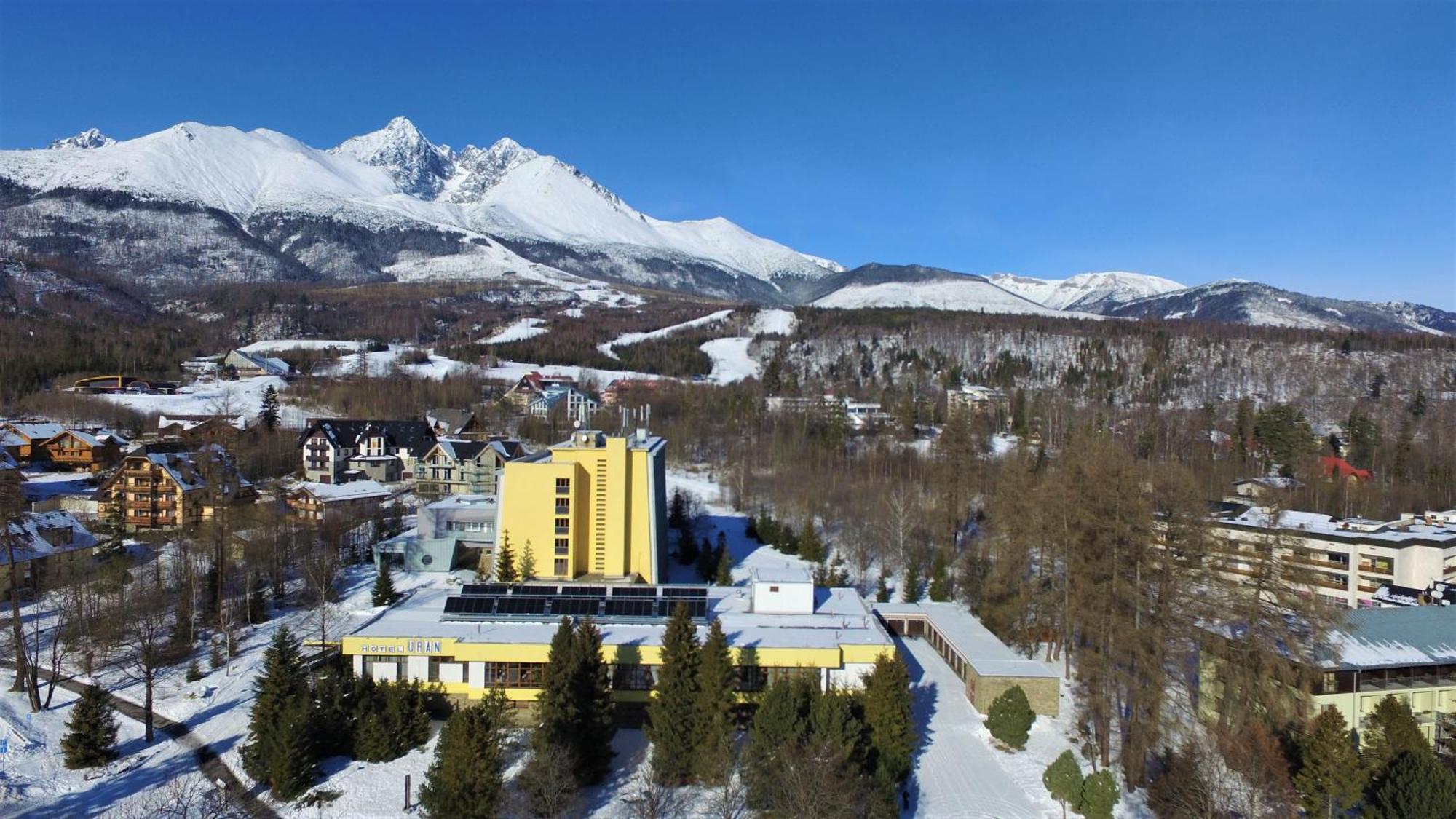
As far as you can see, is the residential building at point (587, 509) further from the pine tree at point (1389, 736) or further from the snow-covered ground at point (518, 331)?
the snow-covered ground at point (518, 331)

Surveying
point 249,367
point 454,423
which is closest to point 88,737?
point 454,423

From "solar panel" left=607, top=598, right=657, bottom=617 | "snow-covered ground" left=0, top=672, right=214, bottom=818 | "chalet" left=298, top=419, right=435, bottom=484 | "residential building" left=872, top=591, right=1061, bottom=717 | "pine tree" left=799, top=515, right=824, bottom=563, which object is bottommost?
"snow-covered ground" left=0, top=672, right=214, bottom=818

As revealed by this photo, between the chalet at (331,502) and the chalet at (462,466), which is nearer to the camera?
the chalet at (331,502)

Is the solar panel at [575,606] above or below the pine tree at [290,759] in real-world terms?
above

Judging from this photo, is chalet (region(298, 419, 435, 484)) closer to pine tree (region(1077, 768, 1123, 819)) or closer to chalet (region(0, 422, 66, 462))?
chalet (region(0, 422, 66, 462))

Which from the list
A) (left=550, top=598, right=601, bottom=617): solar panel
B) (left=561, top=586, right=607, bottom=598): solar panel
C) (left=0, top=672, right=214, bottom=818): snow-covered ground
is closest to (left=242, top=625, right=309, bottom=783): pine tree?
(left=0, top=672, right=214, bottom=818): snow-covered ground

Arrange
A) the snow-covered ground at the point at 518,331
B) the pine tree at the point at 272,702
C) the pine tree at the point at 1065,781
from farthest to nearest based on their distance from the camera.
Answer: the snow-covered ground at the point at 518,331, the pine tree at the point at 272,702, the pine tree at the point at 1065,781

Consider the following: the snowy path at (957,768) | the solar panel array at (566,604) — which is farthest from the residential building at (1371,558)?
the solar panel array at (566,604)
